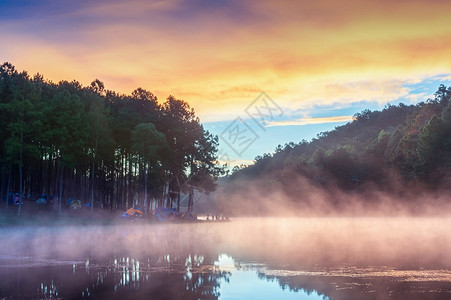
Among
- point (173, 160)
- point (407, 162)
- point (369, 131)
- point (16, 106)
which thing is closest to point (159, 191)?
point (173, 160)

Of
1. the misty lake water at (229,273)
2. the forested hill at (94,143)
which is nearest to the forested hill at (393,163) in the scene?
the forested hill at (94,143)

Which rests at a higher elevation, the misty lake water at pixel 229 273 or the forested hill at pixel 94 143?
the forested hill at pixel 94 143

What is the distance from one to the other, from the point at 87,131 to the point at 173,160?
73.6ft

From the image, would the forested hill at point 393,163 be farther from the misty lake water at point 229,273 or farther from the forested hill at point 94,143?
the misty lake water at point 229,273

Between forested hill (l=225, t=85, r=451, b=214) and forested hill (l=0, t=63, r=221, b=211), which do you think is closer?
forested hill (l=0, t=63, r=221, b=211)

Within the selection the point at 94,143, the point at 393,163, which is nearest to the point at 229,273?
the point at 94,143

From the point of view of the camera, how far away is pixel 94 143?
222 feet

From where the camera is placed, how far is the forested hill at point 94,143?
5881 cm

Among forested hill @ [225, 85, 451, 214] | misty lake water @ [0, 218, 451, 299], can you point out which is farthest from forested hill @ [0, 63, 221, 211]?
forested hill @ [225, 85, 451, 214]

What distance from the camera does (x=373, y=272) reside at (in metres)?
18.5

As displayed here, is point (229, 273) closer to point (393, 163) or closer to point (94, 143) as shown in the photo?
point (94, 143)

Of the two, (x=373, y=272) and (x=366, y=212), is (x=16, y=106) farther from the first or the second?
(x=366, y=212)

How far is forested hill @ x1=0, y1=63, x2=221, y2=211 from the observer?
193ft

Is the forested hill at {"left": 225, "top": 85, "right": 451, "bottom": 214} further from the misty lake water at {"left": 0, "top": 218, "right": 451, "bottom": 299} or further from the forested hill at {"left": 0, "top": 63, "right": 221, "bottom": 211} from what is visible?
the misty lake water at {"left": 0, "top": 218, "right": 451, "bottom": 299}
